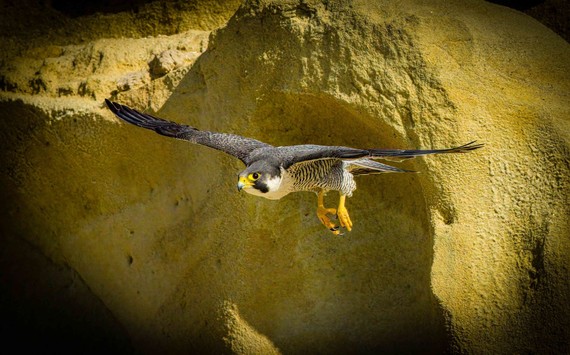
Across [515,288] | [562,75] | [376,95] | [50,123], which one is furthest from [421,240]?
[50,123]

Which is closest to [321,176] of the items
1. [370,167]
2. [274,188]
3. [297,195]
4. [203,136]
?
[370,167]

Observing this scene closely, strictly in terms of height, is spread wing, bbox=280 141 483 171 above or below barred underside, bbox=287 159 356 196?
above

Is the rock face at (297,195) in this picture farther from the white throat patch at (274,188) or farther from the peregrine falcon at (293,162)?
the white throat patch at (274,188)

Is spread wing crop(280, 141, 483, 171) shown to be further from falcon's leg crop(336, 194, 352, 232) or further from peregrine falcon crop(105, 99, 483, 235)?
falcon's leg crop(336, 194, 352, 232)

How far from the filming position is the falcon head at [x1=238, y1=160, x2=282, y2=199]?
3.68 metres

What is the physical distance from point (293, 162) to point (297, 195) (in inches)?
49.7

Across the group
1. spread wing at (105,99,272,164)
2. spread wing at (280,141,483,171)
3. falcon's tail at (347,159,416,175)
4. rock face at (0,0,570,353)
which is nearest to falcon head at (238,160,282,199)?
spread wing at (280,141,483,171)

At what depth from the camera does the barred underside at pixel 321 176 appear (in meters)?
4.00

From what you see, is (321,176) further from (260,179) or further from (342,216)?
(260,179)

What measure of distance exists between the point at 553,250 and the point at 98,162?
138 inches

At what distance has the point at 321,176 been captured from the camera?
411 cm

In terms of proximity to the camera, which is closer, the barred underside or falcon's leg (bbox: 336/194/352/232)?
the barred underside

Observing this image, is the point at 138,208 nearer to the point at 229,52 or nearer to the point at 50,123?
the point at 50,123

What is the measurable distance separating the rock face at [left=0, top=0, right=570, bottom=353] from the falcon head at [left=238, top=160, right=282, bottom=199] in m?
0.94
